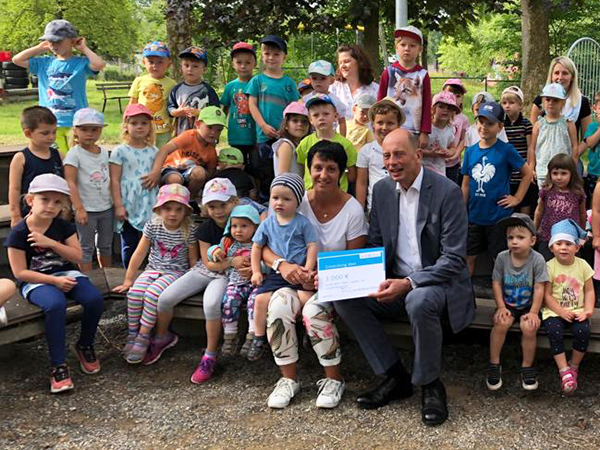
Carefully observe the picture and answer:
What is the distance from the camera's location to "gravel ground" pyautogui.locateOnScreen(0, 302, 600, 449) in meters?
3.56

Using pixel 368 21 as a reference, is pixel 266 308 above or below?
below

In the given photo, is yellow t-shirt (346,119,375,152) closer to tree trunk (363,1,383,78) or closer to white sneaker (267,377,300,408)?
white sneaker (267,377,300,408)

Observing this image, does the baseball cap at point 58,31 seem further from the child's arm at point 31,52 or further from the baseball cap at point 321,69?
the baseball cap at point 321,69

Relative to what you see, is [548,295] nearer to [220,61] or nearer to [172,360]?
[172,360]

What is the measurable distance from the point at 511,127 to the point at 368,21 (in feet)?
12.7

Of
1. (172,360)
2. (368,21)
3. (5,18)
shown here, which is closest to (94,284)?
(172,360)

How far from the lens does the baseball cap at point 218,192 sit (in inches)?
176

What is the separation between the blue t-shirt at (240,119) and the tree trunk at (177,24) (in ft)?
9.94

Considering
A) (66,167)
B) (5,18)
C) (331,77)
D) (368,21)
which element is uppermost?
(5,18)

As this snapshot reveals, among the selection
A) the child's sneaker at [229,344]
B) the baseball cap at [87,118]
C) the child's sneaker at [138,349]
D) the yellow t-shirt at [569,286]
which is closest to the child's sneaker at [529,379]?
the yellow t-shirt at [569,286]

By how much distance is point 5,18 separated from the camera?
32.3m

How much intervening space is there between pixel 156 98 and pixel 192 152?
77cm

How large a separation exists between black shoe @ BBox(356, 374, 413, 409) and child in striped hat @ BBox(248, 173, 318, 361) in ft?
2.31

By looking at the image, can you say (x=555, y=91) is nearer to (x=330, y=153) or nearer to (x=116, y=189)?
(x=330, y=153)
